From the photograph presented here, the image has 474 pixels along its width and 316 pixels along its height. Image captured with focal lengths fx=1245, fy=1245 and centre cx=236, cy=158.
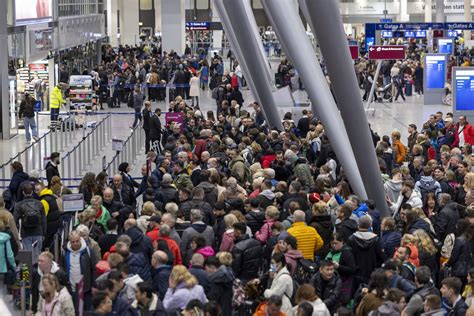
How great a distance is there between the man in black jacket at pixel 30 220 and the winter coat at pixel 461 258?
5.93 m

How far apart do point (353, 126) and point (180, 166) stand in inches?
173

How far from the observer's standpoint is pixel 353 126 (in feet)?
61.5

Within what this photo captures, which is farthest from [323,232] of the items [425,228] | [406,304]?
[406,304]

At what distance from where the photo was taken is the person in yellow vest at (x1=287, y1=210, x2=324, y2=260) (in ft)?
49.9

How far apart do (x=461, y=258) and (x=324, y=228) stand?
1.97 metres

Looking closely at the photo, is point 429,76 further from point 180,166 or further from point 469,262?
point 469,262

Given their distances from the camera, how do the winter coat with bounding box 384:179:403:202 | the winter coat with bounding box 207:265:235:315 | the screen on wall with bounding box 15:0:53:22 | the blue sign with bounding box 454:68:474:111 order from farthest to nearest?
the screen on wall with bounding box 15:0:53:22 → the blue sign with bounding box 454:68:474:111 → the winter coat with bounding box 384:179:403:202 → the winter coat with bounding box 207:265:235:315

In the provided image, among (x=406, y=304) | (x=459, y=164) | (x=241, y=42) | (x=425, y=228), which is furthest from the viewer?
(x=241, y=42)

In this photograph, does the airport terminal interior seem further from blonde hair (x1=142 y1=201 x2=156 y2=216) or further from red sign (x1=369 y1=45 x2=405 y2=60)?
red sign (x1=369 y1=45 x2=405 y2=60)

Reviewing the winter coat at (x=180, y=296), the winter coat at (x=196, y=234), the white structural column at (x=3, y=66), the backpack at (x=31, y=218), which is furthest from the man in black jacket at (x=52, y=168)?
the white structural column at (x=3, y=66)

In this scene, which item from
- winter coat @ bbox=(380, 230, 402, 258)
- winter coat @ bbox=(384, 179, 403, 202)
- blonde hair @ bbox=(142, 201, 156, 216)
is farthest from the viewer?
winter coat @ bbox=(384, 179, 403, 202)

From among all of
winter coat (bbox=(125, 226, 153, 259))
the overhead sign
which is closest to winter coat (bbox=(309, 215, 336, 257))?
winter coat (bbox=(125, 226, 153, 259))

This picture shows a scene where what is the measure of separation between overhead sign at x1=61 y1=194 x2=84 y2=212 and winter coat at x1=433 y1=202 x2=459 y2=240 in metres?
5.06

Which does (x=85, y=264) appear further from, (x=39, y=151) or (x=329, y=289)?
(x=39, y=151)
